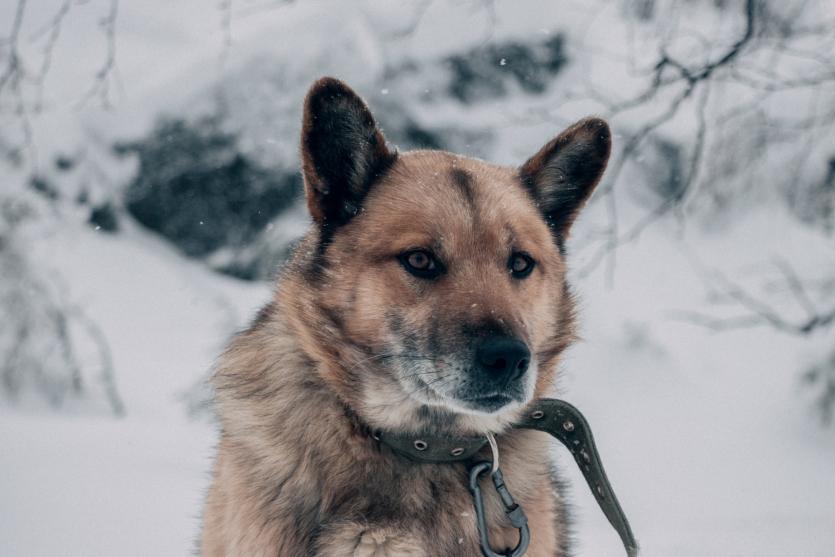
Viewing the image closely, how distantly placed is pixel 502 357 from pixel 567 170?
103 cm

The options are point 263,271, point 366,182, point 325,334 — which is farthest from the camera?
point 263,271

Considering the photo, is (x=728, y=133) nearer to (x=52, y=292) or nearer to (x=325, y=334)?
(x=325, y=334)

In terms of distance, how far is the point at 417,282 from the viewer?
236cm

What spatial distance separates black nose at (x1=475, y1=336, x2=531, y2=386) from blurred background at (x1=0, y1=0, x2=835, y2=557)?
396 centimetres

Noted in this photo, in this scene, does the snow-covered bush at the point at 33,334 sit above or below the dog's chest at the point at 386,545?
below

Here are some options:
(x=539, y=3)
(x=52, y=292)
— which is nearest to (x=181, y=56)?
(x=52, y=292)

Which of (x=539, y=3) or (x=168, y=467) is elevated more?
(x=539, y=3)

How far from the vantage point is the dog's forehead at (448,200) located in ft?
8.00

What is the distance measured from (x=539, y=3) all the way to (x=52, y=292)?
8.15 m

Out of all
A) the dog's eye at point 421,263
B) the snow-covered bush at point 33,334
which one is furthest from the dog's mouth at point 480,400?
the snow-covered bush at point 33,334

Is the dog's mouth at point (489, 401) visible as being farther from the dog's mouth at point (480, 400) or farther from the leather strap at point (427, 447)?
the leather strap at point (427, 447)

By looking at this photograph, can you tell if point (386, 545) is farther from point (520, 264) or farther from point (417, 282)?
point (520, 264)

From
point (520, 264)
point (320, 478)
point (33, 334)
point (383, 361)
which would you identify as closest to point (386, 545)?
point (320, 478)

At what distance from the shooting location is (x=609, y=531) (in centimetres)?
590
